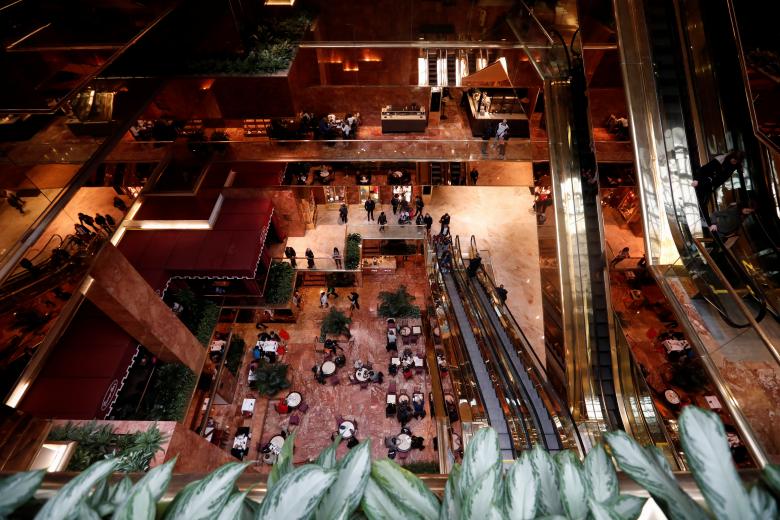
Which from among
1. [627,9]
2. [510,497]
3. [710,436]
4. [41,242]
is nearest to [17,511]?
[510,497]

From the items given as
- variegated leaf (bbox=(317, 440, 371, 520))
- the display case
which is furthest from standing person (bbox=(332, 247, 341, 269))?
variegated leaf (bbox=(317, 440, 371, 520))

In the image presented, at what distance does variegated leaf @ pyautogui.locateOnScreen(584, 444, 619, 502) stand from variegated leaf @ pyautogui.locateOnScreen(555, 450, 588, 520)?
4 centimetres

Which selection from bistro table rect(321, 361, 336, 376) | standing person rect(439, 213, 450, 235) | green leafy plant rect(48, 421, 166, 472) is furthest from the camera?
standing person rect(439, 213, 450, 235)

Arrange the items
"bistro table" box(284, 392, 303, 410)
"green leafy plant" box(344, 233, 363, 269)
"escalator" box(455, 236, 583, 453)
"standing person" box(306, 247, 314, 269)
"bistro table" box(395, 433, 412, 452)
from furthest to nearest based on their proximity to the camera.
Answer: "green leafy plant" box(344, 233, 363, 269) < "standing person" box(306, 247, 314, 269) < "bistro table" box(284, 392, 303, 410) < "bistro table" box(395, 433, 412, 452) < "escalator" box(455, 236, 583, 453)

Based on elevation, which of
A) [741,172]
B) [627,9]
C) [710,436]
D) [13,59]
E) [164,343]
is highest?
[627,9]

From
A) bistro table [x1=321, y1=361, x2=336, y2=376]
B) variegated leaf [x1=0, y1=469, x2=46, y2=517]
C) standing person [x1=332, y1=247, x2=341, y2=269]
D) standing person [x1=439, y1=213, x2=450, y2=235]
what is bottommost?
variegated leaf [x1=0, y1=469, x2=46, y2=517]

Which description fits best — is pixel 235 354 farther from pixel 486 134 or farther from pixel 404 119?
pixel 486 134

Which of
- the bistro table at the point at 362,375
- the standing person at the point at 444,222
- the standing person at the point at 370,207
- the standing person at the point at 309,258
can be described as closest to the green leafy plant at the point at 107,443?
the bistro table at the point at 362,375

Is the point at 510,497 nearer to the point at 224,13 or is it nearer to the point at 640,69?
the point at 640,69

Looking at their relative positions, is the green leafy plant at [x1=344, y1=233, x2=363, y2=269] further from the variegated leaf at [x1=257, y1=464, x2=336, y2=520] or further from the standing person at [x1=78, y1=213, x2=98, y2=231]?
the variegated leaf at [x1=257, y1=464, x2=336, y2=520]

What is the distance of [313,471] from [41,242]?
310 inches

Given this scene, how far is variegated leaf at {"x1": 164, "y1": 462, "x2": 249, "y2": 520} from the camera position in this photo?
883 mm

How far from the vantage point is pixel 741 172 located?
726 centimetres

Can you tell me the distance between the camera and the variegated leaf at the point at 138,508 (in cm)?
84
